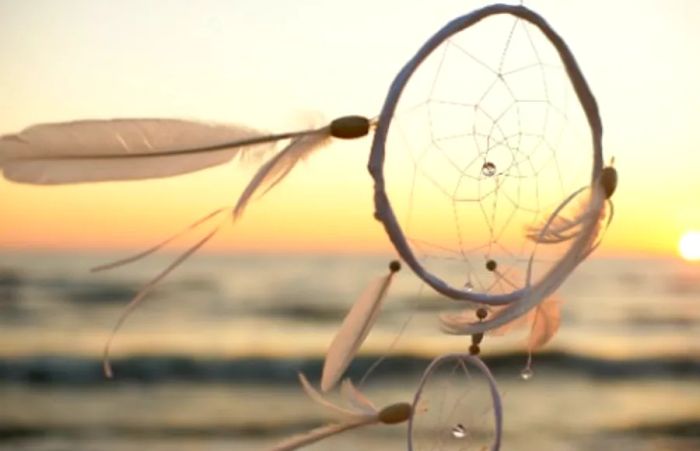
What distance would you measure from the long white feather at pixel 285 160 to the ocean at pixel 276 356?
177 centimetres

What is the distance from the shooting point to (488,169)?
0.98m

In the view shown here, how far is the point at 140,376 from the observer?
167 inches

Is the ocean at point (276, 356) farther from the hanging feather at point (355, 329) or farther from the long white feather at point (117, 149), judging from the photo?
the long white feather at point (117, 149)

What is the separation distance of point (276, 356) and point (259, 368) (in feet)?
0.55

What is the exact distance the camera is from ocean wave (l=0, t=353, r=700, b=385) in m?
4.23

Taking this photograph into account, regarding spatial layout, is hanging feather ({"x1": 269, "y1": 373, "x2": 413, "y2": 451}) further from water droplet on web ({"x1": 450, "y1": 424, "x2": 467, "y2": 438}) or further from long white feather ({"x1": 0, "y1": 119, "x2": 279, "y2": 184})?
long white feather ({"x1": 0, "y1": 119, "x2": 279, "y2": 184})

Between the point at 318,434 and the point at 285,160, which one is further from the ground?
the point at 285,160

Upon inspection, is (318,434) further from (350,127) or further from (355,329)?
(350,127)

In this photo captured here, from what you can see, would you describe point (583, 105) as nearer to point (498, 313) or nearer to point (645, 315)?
point (498, 313)

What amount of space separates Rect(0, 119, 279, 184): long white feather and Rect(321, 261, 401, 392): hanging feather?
16 cm

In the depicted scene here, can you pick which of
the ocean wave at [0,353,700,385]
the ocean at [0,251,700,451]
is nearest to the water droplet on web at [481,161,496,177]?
the ocean at [0,251,700,451]

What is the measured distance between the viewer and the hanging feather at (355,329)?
0.99 m

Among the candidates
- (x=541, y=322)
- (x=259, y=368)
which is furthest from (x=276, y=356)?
(x=541, y=322)

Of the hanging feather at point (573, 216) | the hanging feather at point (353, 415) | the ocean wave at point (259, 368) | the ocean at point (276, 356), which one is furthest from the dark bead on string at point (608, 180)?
the ocean wave at point (259, 368)
